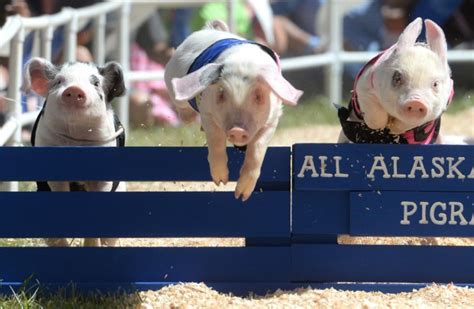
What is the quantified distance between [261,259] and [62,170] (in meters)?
0.89

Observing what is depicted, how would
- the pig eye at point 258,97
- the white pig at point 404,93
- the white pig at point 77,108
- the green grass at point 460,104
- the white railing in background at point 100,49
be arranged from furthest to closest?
the green grass at point 460,104 < the white railing in background at point 100,49 < the white pig at point 77,108 < the white pig at point 404,93 < the pig eye at point 258,97

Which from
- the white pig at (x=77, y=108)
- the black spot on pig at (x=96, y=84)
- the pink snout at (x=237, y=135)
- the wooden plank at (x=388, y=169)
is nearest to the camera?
the pink snout at (x=237, y=135)

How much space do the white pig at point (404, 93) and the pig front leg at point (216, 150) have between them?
829 mm

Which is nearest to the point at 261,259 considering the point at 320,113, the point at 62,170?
the point at 62,170

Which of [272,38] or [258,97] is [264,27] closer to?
[272,38]

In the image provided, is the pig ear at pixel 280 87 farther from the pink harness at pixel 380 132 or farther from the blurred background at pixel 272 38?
the blurred background at pixel 272 38

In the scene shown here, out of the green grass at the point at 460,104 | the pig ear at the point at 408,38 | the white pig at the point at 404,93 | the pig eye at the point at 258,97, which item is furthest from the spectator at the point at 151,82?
the pig eye at the point at 258,97

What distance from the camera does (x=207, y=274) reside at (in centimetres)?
471

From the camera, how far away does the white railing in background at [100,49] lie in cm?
682

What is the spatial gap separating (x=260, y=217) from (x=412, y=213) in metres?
0.62

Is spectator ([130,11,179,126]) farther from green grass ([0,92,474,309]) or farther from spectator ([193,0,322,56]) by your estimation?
spectator ([193,0,322,56])

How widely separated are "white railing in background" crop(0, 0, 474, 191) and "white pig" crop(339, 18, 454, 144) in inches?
83.6

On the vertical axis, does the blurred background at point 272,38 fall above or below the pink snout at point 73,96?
above

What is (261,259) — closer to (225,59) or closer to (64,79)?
(225,59)
